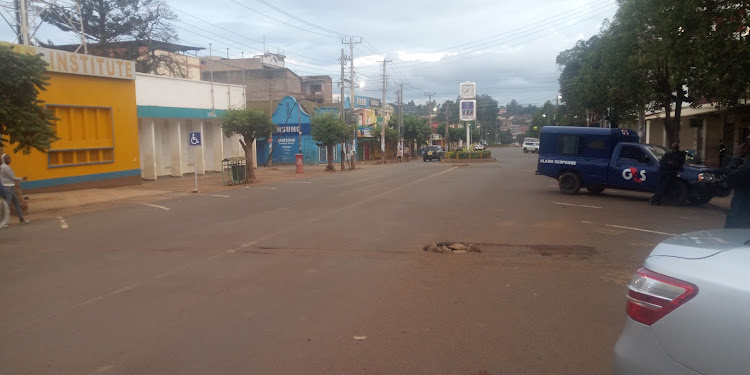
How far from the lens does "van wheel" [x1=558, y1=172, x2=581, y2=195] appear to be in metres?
17.9

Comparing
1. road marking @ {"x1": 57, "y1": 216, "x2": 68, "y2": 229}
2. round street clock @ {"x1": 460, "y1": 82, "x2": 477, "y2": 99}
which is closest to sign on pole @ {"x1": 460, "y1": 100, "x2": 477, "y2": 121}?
round street clock @ {"x1": 460, "y1": 82, "x2": 477, "y2": 99}

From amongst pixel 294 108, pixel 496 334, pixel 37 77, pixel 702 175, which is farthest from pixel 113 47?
pixel 496 334

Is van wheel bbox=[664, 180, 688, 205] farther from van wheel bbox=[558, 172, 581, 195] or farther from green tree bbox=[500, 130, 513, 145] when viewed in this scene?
green tree bbox=[500, 130, 513, 145]

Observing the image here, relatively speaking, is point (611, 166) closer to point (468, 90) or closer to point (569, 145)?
point (569, 145)

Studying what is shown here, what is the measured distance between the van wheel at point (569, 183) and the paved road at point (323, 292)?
14.1 ft

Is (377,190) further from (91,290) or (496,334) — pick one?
(496,334)

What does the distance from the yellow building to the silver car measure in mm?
21373

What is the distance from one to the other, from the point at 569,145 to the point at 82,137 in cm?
1888

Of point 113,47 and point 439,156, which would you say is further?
point 439,156

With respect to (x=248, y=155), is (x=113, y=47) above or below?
above

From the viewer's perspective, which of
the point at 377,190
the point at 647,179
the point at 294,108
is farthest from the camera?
the point at 294,108

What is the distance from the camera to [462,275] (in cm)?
767

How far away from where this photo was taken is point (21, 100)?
14773 mm

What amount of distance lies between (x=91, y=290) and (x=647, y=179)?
14.6 metres
